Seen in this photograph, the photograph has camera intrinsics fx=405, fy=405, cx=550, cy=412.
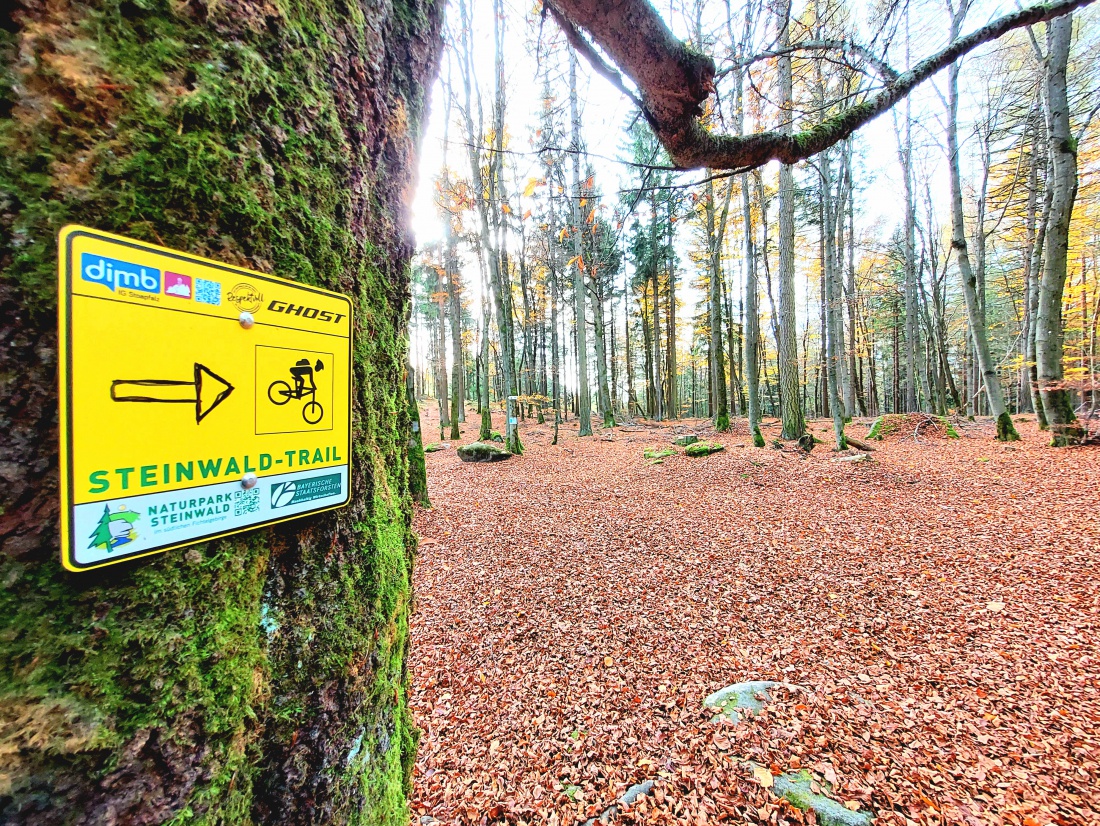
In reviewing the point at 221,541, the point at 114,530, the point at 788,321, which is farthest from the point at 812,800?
the point at 788,321

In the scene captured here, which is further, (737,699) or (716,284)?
(716,284)

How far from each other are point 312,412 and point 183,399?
197 mm

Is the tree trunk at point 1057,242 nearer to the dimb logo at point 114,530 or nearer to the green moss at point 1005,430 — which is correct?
the green moss at point 1005,430

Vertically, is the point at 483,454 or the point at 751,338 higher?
the point at 751,338

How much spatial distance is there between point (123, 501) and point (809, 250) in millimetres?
20490

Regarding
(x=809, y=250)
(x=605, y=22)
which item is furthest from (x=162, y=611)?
(x=809, y=250)

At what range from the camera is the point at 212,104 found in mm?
615

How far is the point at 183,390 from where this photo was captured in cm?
57

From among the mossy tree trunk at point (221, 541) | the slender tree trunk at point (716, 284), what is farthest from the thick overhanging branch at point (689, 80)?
the slender tree trunk at point (716, 284)

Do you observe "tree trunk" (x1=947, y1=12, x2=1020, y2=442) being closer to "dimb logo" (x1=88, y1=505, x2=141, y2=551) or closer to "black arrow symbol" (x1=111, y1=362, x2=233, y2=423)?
"black arrow symbol" (x1=111, y1=362, x2=233, y2=423)

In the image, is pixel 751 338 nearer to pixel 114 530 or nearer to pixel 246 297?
pixel 246 297

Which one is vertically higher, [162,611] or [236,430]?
[236,430]

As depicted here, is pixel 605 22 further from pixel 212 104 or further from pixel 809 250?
pixel 809 250

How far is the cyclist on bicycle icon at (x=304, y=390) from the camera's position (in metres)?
0.71
